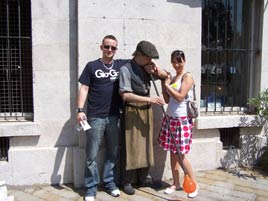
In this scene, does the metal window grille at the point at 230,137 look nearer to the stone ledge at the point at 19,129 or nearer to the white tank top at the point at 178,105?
the white tank top at the point at 178,105

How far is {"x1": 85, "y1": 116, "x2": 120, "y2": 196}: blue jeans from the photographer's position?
4238mm

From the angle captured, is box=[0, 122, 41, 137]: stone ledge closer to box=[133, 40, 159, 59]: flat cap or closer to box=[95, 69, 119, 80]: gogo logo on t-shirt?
box=[95, 69, 119, 80]: gogo logo on t-shirt

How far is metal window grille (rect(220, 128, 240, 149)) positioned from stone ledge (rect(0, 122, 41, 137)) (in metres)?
2.79

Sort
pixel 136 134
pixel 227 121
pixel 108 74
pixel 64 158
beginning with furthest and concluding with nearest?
pixel 227 121
pixel 64 158
pixel 136 134
pixel 108 74

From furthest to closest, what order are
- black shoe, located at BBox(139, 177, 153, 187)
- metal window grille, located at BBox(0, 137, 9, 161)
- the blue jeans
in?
metal window grille, located at BBox(0, 137, 9, 161) < black shoe, located at BBox(139, 177, 153, 187) < the blue jeans

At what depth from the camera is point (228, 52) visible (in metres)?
5.53

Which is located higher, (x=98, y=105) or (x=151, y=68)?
(x=151, y=68)

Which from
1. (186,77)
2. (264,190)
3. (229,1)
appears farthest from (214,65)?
(264,190)

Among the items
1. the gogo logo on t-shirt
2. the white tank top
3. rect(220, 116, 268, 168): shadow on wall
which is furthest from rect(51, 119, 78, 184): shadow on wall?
rect(220, 116, 268, 168): shadow on wall

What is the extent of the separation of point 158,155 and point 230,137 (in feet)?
4.54

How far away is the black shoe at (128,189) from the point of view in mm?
4441

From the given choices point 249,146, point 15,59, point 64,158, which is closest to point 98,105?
point 64,158

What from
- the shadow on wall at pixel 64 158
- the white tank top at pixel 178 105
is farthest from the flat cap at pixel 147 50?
the shadow on wall at pixel 64 158

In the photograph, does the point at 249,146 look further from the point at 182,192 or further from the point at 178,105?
the point at 178,105
